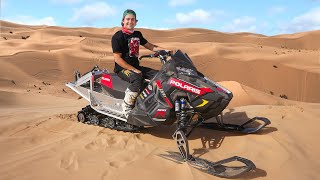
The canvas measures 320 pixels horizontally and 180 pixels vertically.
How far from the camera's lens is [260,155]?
516 cm

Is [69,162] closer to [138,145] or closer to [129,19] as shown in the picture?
[138,145]

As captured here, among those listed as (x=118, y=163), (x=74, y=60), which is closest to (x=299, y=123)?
(x=118, y=163)

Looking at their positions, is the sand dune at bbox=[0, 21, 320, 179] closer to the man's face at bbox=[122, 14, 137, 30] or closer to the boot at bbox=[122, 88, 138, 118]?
the boot at bbox=[122, 88, 138, 118]

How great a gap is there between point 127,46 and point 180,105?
1.53 meters

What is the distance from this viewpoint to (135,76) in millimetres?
6070

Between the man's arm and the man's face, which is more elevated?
the man's face

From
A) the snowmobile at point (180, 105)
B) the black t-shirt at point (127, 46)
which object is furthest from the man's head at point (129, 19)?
the snowmobile at point (180, 105)

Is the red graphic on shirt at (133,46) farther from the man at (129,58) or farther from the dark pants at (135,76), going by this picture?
the dark pants at (135,76)

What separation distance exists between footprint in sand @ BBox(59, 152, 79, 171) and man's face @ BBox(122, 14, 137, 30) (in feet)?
7.22

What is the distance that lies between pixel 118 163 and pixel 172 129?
191 cm

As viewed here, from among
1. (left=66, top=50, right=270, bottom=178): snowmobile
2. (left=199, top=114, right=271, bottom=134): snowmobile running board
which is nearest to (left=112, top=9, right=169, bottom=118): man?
(left=66, top=50, right=270, bottom=178): snowmobile

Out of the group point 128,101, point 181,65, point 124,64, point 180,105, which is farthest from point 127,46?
point 180,105

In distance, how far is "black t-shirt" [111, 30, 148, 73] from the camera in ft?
20.1

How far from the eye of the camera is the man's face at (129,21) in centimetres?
608
